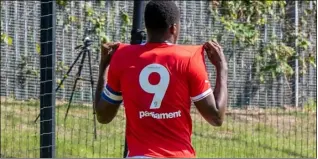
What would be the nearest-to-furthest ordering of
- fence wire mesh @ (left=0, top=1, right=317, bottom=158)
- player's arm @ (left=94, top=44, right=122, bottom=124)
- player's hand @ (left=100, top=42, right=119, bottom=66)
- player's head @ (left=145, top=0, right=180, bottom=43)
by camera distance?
1. player's head @ (left=145, top=0, right=180, bottom=43)
2. player's arm @ (left=94, top=44, right=122, bottom=124)
3. player's hand @ (left=100, top=42, right=119, bottom=66)
4. fence wire mesh @ (left=0, top=1, right=317, bottom=158)

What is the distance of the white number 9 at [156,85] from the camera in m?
4.25

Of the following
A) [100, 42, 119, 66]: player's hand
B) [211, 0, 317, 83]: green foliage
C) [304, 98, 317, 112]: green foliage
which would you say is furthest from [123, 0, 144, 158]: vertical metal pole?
[304, 98, 317, 112]: green foliage

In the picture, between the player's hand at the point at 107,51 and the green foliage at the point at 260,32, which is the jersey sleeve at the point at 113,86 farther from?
the green foliage at the point at 260,32

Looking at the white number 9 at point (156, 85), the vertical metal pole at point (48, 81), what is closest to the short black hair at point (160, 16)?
the white number 9 at point (156, 85)

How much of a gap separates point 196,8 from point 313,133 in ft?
7.90

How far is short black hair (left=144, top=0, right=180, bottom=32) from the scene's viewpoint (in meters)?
4.33

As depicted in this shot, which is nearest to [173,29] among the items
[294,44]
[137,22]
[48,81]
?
[137,22]

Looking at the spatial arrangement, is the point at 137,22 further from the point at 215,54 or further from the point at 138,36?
the point at 215,54

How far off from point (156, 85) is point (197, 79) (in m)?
0.21

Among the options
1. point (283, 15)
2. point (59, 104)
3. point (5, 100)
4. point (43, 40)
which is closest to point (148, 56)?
point (43, 40)

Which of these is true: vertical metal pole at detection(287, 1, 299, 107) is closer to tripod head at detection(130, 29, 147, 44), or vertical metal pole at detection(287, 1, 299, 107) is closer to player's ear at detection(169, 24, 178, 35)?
tripod head at detection(130, 29, 147, 44)

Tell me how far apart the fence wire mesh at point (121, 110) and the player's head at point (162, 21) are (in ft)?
17.5

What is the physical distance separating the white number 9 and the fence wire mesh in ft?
17.5

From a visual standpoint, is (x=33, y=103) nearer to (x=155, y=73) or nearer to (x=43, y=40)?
(x=43, y=40)
